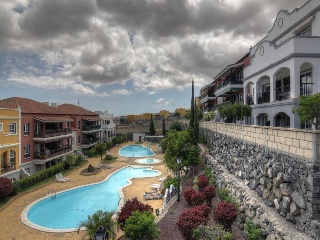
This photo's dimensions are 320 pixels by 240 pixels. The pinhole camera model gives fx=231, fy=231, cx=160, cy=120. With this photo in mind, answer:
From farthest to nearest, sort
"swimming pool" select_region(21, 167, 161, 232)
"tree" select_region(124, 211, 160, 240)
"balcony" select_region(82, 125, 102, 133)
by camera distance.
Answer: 1. "balcony" select_region(82, 125, 102, 133)
2. "swimming pool" select_region(21, 167, 161, 232)
3. "tree" select_region(124, 211, 160, 240)

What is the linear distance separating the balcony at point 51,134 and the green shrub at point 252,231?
87.5 ft

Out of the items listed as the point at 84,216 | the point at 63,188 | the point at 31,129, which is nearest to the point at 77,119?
the point at 31,129

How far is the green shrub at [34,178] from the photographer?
73.4 ft

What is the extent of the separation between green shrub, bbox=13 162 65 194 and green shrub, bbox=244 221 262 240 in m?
20.7

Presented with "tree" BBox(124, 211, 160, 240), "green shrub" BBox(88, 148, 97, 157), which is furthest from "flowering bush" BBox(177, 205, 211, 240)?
"green shrub" BBox(88, 148, 97, 157)

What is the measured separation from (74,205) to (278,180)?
1759cm

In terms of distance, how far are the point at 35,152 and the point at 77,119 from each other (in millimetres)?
13796

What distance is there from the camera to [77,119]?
42.8m

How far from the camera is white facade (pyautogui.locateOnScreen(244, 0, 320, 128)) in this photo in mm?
15930

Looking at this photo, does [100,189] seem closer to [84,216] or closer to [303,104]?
[84,216]

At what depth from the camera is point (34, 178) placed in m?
25.1

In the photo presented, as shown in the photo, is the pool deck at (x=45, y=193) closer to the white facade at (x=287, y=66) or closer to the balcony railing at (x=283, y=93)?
the white facade at (x=287, y=66)

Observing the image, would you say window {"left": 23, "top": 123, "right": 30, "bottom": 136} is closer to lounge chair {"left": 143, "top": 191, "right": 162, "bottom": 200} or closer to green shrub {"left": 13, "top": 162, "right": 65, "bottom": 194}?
green shrub {"left": 13, "top": 162, "right": 65, "bottom": 194}

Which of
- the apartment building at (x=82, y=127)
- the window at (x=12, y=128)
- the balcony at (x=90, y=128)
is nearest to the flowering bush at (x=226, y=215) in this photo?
the window at (x=12, y=128)
